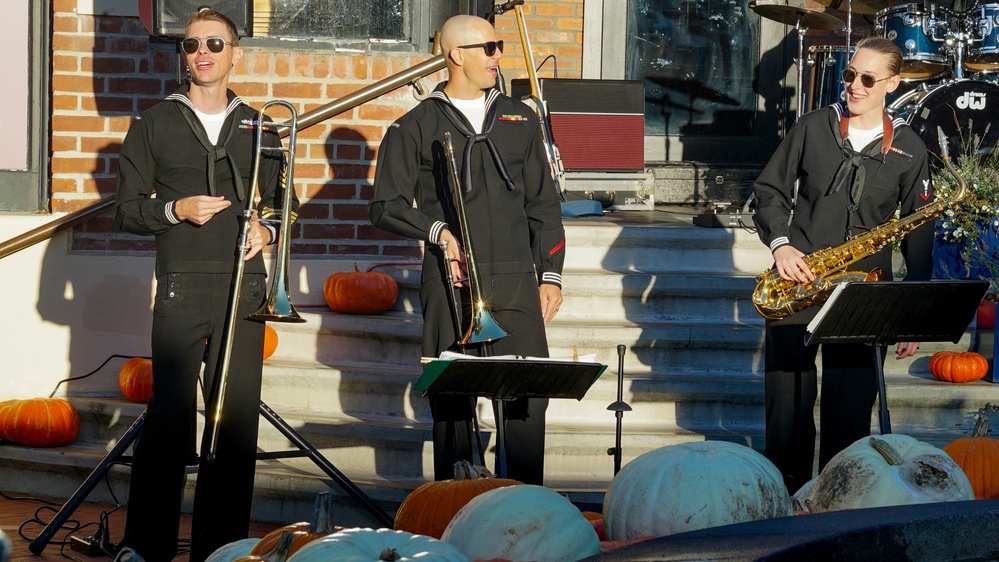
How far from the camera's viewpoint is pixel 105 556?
4.97 meters

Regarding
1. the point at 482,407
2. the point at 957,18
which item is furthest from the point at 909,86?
the point at 482,407

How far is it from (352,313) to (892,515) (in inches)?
225

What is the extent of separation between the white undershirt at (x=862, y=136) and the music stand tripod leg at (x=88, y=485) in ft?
9.80

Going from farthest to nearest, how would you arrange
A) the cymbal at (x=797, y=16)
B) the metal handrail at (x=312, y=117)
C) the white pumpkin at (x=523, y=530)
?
1. the cymbal at (x=797, y=16)
2. the metal handrail at (x=312, y=117)
3. the white pumpkin at (x=523, y=530)

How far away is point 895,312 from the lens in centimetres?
418

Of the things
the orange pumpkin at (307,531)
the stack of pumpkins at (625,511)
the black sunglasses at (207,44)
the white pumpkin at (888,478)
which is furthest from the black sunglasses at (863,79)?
the orange pumpkin at (307,531)

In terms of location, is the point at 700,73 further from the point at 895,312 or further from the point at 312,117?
the point at 895,312

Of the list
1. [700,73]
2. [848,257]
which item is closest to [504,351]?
[848,257]

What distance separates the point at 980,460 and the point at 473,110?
2.32 meters

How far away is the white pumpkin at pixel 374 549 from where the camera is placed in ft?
5.86

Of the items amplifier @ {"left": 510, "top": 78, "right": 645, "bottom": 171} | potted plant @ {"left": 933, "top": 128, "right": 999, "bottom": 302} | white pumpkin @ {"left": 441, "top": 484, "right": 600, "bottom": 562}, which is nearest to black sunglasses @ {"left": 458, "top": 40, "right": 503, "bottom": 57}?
white pumpkin @ {"left": 441, "top": 484, "right": 600, "bottom": 562}

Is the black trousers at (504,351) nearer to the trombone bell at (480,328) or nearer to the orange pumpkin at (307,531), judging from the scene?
the trombone bell at (480,328)

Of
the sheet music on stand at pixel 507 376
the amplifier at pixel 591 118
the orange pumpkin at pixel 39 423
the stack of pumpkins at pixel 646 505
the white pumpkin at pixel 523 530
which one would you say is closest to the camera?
the stack of pumpkins at pixel 646 505

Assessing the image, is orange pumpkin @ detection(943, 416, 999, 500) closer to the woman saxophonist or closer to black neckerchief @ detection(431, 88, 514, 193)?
the woman saxophonist
